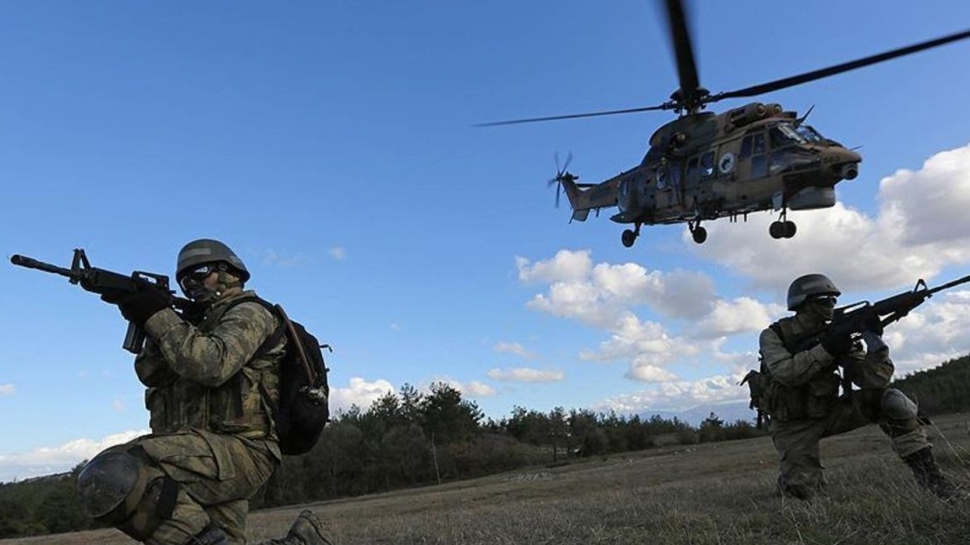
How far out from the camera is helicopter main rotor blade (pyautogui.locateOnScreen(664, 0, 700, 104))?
1204cm

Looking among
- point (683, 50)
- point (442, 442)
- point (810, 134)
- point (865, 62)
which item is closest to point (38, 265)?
point (865, 62)

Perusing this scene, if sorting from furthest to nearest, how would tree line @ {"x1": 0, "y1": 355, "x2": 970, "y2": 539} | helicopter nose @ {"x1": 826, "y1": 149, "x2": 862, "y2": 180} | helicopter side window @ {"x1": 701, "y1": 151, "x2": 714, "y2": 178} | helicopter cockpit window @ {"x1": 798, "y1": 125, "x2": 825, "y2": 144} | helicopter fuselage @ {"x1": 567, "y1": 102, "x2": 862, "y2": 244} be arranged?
tree line @ {"x1": 0, "y1": 355, "x2": 970, "y2": 539} → helicopter side window @ {"x1": 701, "y1": 151, "x2": 714, "y2": 178} → helicopter cockpit window @ {"x1": 798, "y1": 125, "x2": 825, "y2": 144} → helicopter fuselage @ {"x1": 567, "y1": 102, "x2": 862, "y2": 244} → helicopter nose @ {"x1": 826, "y1": 149, "x2": 862, "y2": 180}

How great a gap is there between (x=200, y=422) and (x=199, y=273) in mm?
906

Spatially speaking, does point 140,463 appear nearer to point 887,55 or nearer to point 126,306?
point 126,306

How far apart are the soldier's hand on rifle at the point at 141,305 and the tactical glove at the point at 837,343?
5.12 metres

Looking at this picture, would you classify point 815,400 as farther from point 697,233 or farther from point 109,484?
point 697,233

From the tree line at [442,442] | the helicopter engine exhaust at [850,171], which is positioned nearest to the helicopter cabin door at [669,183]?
the helicopter engine exhaust at [850,171]

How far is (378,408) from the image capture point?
56.7 metres

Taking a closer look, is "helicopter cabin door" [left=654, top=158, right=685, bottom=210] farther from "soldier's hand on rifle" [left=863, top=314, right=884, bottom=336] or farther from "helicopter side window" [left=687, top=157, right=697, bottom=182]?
"soldier's hand on rifle" [left=863, top=314, right=884, bottom=336]

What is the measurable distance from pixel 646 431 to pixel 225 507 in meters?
49.6

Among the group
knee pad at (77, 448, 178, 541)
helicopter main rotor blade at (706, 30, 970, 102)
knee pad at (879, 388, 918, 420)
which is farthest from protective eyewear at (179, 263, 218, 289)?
knee pad at (879, 388, 918, 420)

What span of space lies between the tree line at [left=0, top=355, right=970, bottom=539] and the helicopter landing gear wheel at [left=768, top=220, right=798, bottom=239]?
2473cm

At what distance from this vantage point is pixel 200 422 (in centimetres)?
425

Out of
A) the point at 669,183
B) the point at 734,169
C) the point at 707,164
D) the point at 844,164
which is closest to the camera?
the point at 844,164
